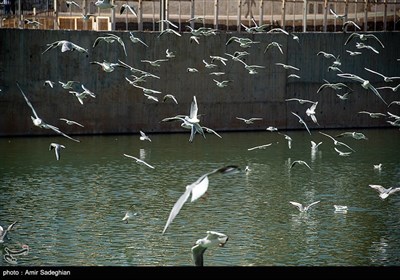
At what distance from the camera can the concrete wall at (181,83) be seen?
47438 mm

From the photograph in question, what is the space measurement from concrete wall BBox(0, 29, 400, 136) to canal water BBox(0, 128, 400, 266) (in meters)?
0.97

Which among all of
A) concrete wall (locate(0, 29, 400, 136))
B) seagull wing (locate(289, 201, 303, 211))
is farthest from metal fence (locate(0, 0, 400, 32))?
seagull wing (locate(289, 201, 303, 211))

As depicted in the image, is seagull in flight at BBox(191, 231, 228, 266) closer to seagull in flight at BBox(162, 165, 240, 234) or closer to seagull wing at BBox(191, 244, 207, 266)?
seagull wing at BBox(191, 244, 207, 266)

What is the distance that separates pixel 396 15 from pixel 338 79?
6.50 metres

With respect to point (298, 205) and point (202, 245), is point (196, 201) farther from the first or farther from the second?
point (202, 245)

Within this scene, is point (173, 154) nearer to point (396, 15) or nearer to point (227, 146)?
point (227, 146)

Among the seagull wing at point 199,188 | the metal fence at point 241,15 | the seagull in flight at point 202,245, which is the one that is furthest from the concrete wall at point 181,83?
the seagull wing at point 199,188

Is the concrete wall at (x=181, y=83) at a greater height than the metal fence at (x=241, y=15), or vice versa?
the metal fence at (x=241, y=15)

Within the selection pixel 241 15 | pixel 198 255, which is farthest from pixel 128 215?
pixel 241 15

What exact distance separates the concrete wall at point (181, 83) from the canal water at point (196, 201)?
97cm

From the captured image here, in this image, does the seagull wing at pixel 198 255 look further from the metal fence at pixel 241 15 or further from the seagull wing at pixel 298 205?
the metal fence at pixel 241 15

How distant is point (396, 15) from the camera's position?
5916 centimetres

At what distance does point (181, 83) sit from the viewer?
50438 millimetres
